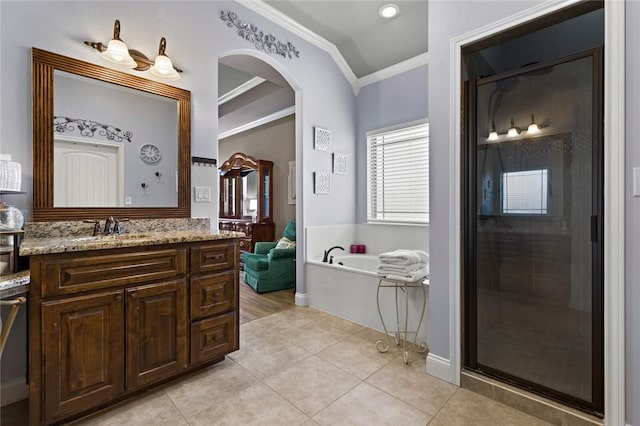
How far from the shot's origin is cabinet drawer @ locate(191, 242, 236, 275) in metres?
1.98

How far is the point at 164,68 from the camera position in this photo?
2.21m

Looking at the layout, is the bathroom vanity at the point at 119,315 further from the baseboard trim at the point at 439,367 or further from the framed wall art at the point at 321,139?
the framed wall art at the point at 321,139

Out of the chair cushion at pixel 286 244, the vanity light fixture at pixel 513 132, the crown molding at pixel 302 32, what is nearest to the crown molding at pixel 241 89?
the crown molding at pixel 302 32

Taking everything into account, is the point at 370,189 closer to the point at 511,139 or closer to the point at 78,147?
the point at 511,139

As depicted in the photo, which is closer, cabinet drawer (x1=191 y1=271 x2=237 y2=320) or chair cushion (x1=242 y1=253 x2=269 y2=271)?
cabinet drawer (x1=191 y1=271 x2=237 y2=320)

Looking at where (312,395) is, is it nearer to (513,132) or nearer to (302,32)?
(513,132)

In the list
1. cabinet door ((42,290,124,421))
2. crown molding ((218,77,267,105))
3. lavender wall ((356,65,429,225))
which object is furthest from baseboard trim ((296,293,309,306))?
crown molding ((218,77,267,105))

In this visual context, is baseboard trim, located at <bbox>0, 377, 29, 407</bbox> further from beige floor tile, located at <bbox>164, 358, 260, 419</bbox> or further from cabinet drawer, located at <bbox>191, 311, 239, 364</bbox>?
cabinet drawer, located at <bbox>191, 311, 239, 364</bbox>

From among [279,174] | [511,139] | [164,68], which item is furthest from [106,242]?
[279,174]

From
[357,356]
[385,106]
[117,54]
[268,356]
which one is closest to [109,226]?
[117,54]

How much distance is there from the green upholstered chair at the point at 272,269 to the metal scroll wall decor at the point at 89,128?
233 cm

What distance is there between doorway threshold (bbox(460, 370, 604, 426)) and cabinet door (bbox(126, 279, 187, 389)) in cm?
187

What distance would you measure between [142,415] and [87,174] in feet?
5.17

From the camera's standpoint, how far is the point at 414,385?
1.95 m
